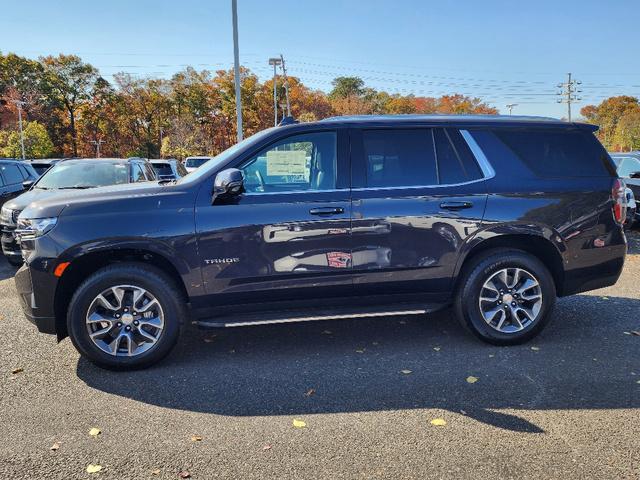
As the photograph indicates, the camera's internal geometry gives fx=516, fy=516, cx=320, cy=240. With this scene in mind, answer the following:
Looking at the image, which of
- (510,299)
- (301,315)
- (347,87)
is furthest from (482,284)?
(347,87)

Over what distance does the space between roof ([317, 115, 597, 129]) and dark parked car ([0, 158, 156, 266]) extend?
203 inches

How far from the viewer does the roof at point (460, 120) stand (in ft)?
14.7

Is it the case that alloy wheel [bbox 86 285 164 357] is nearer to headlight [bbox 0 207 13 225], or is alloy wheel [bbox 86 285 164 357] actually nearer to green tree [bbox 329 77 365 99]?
headlight [bbox 0 207 13 225]

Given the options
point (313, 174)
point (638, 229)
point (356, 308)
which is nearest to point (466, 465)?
point (356, 308)

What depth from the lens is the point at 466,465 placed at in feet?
9.26

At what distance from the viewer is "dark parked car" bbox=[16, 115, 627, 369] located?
3.98m

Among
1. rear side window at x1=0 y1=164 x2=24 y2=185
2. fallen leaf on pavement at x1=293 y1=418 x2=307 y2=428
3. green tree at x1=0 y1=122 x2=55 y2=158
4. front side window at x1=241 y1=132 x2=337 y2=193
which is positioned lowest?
fallen leaf on pavement at x1=293 y1=418 x2=307 y2=428

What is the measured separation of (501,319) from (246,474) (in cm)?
270

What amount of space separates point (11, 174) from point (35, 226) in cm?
740

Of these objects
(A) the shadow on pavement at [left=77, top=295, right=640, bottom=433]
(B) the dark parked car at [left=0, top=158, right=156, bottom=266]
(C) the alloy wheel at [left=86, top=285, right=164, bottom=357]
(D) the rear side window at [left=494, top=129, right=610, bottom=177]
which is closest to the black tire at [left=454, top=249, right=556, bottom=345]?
(A) the shadow on pavement at [left=77, top=295, right=640, bottom=433]

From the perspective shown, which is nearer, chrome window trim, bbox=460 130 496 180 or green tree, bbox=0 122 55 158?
chrome window trim, bbox=460 130 496 180

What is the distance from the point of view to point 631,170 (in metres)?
12.1

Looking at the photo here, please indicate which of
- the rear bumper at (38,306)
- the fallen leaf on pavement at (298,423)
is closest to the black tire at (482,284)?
the fallen leaf on pavement at (298,423)

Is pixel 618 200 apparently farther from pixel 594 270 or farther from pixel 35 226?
pixel 35 226
